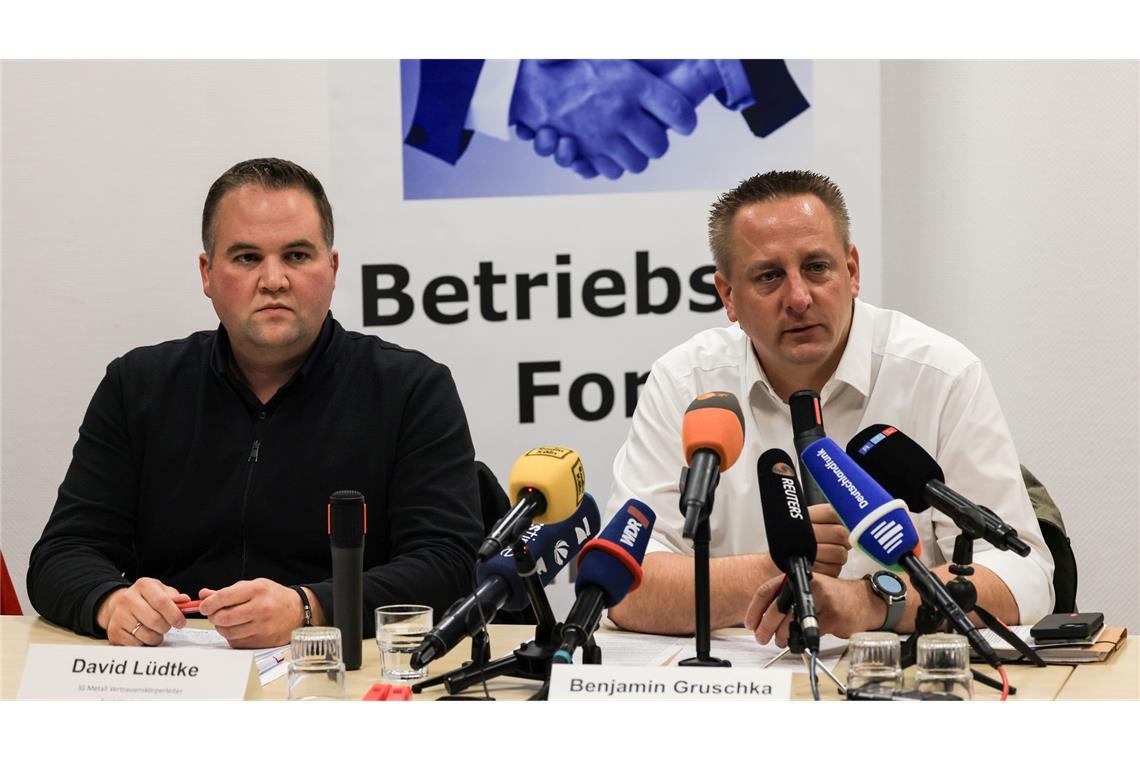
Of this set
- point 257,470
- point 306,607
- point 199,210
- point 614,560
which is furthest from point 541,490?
point 199,210

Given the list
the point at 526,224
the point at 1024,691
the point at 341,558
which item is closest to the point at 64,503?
the point at 341,558

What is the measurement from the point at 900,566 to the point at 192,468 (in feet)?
5.20

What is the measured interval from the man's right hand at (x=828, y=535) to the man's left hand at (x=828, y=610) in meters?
0.03

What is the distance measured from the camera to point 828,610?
1976mm

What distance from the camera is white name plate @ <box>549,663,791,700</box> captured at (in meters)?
1.52

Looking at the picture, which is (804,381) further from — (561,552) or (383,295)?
(383,295)

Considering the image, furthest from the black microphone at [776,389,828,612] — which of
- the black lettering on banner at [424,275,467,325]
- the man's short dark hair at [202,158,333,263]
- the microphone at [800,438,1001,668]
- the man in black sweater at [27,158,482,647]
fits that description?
the black lettering on banner at [424,275,467,325]

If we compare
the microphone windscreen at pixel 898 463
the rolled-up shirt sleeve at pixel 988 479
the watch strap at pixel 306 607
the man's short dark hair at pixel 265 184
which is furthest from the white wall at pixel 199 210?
the microphone windscreen at pixel 898 463

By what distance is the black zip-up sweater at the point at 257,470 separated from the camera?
2582mm

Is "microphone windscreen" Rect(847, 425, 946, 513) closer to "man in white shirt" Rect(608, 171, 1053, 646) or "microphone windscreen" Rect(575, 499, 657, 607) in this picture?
→ "microphone windscreen" Rect(575, 499, 657, 607)

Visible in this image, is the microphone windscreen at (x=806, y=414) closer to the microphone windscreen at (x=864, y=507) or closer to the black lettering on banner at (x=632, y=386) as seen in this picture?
the microphone windscreen at (x=864, y=507)

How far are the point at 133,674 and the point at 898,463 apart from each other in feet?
3.74

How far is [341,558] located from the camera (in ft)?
6.38

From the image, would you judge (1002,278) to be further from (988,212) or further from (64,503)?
(64,503)
